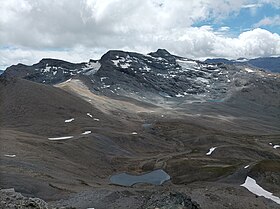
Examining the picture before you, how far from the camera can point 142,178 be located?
376 feet

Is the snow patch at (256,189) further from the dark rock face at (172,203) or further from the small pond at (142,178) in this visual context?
the dark rock face at (172,203)

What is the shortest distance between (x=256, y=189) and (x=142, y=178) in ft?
126

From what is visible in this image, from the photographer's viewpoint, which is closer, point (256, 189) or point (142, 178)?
point (256, 189)

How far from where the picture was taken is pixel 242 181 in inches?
3720

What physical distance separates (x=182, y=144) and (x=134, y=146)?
116 feet

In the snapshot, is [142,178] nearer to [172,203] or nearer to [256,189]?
[256,189]

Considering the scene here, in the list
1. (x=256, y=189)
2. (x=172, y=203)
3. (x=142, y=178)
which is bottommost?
(x=142, y=178)

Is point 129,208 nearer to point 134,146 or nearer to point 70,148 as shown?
point 70,148

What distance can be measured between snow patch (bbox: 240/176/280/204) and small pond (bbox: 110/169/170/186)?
2644 centimetres

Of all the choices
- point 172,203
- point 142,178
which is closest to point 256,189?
point 142,178

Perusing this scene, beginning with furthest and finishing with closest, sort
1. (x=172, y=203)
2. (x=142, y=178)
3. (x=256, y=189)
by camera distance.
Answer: (x=142, y=178), (x=256, y=189), (x=172, y=203)

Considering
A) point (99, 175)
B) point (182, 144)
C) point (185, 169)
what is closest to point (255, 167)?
point (185, 169)

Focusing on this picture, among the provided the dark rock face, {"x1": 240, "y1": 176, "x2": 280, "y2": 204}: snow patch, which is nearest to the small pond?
{"x1": 240, "y1": 176, "x2": 280, "y2": 204}: snow patch

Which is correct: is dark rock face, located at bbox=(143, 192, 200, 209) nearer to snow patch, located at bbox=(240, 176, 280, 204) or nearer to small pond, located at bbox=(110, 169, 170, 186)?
snow patch, located at bbox=(240, 176, 280, 204)
